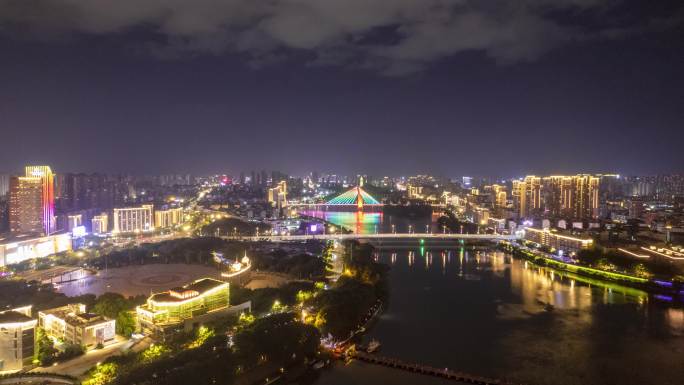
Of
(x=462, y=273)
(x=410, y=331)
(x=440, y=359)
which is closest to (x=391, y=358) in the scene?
(x=440, y=359)

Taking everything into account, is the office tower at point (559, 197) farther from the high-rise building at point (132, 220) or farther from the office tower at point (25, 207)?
the office tower at point (25, 207)

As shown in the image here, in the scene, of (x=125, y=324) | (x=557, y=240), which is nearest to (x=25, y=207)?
(x=125, y=324)

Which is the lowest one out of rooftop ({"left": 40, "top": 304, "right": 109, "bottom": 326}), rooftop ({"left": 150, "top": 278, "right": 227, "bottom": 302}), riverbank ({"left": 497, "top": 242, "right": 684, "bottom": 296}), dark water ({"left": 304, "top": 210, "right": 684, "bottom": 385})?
dark water ({"left": 304, "top": 210, "right": 684, "bottom": 385})

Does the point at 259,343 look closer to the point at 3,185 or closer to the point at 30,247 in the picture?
the point at 30,247

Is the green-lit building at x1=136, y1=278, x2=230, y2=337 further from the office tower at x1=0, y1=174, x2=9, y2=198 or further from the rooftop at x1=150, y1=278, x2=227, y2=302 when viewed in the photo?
the office tower at x1=0, y1=174, x2=9, y2=198

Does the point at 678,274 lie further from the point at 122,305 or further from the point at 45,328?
the point at 45,328

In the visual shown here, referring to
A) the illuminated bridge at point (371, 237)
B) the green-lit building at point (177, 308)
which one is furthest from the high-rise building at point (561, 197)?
the green-lit building at point (177, 308)

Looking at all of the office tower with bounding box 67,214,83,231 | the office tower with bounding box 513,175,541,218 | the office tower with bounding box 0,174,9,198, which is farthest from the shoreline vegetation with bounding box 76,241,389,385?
the office tower with bounding box 0,174,9,198
